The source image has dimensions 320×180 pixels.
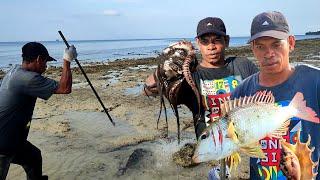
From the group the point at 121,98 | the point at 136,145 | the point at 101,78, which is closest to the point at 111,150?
the point at 136,145

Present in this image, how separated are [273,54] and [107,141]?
7019mm

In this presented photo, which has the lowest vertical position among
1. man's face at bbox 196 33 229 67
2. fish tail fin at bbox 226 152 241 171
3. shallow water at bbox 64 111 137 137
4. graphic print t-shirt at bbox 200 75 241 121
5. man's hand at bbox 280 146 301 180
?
shallow water at bbox 64 111 137 137

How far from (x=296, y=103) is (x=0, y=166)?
4318 millimetres

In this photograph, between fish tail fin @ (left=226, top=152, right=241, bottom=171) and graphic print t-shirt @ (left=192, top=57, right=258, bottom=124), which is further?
graphic print t-shirt @ (left=192, top=57, right=258, bottom=124)

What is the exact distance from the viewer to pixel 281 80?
2.94 m

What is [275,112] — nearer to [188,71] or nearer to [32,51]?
[188,71]

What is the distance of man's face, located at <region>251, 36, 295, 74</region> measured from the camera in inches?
114

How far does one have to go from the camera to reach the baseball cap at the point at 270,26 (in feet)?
9.48

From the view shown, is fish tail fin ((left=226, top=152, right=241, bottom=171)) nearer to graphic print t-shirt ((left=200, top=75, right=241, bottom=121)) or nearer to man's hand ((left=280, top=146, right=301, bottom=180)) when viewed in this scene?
graphic print t-shirt ((left=200, top=75, right=241, bottom=121))

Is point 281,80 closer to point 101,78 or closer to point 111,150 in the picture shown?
point 111,150

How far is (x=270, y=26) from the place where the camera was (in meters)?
2.91

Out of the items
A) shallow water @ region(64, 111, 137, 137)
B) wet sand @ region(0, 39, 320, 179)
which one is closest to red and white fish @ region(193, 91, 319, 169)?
wet sand @ region(0, 39, 320, 179)

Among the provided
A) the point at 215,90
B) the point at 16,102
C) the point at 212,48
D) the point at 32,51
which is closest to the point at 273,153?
the point at 215,90

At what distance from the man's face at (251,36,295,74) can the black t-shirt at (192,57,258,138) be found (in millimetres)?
1213
